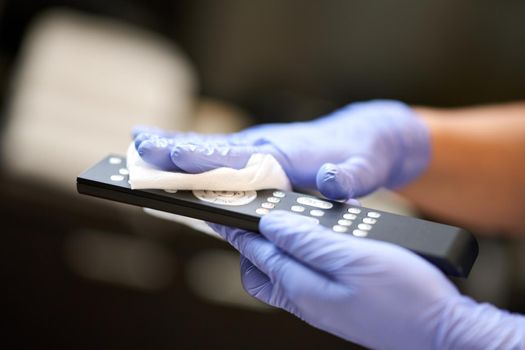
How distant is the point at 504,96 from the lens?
56.0 inches

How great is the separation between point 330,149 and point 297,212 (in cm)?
15

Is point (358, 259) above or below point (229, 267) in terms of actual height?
above

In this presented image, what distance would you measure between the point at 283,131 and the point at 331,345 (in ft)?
1.61

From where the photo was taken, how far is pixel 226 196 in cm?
59

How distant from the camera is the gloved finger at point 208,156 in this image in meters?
0.59

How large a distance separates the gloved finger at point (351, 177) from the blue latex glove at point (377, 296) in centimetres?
→ 7

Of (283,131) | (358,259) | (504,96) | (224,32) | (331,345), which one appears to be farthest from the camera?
(224,32)

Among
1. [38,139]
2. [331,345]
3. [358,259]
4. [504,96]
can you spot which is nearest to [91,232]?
[38,139]

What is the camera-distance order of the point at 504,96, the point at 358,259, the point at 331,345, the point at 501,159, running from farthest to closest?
the point at 504,96
the point at 331,345
the point at 501,159
the point at 358,259

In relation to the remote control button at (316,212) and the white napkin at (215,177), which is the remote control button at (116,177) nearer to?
the white napkin at (215,177)

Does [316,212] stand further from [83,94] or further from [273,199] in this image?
[83,94]

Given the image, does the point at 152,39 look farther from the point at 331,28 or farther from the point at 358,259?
the point at 358,259

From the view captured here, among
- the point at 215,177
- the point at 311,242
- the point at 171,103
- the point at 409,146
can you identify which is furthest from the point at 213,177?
the point at 171,103

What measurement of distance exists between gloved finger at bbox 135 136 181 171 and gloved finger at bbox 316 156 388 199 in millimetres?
128
